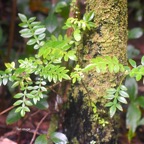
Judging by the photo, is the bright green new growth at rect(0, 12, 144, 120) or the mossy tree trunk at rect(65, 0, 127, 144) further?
the mossy tree trunk at rect(65, 0, 127, 144)

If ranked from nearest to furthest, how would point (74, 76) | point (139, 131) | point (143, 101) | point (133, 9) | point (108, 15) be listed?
point (74, 76) → point (108, 15) → point (143, 101) → point (139, 131) → point (133, 9)

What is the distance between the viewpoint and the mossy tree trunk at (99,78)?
142 centimetres

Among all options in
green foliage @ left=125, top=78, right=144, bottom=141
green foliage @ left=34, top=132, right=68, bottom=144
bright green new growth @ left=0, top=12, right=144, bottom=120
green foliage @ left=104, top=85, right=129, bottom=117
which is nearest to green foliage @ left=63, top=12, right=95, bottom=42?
bright green new growth @ left=0, top=12, right=144, bottom=120

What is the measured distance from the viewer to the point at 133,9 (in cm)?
319

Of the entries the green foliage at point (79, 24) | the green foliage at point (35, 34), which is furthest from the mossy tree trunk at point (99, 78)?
the green foliage at point (35, 34)

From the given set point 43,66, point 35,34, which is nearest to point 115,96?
point 43,66

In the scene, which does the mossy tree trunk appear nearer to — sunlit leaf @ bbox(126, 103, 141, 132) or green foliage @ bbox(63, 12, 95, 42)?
green foliage @ bbox(63, 12, 95, 42)

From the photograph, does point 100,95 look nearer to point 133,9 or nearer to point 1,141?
point 1,141

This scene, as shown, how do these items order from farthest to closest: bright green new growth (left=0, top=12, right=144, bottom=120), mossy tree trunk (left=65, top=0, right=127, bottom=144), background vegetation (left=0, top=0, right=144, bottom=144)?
background vegetation (left=0, top=0, right=144, bottom=144) → mossy tree trunk (left=65, top=0, right=127, bottom=144) → bright green new growth (left=0, top=12, right=144, bottom=120)

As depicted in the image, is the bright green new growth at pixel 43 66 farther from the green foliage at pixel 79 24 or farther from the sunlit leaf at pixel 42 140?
the sunlit leaf at pixel 42 140

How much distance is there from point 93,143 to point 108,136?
2.5 inches

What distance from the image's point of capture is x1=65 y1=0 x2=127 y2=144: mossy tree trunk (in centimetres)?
142

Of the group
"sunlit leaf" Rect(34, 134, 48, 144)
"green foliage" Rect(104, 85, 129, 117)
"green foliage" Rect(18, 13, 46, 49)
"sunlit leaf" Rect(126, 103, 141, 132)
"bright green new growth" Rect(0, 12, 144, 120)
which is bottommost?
"sunlit leaf" Rect(34, 134, 48, 144)

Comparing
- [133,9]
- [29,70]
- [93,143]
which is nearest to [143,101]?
[93,143]
